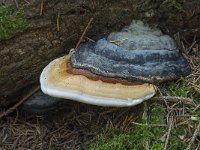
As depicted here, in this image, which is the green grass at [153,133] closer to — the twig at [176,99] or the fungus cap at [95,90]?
the twig at [176,99]

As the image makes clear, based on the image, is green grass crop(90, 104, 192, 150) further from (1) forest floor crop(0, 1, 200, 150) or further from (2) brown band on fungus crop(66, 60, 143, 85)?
(2) brown band on fungus crop(66, 60, 143, 85)

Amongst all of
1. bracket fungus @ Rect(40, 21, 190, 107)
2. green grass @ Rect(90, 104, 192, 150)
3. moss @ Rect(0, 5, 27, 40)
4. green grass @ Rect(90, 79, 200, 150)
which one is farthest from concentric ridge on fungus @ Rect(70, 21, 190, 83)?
moss @ Rect(0, 5, 27, 40)

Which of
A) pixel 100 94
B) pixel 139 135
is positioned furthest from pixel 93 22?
pixel 139 135

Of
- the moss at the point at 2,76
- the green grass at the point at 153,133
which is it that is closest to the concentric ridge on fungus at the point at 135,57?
the green grass at the point at 153,133

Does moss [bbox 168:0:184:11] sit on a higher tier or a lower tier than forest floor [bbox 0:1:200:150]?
higher

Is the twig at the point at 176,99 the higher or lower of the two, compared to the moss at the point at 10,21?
lower

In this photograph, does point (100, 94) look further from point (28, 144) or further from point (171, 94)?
point (28, 144)
